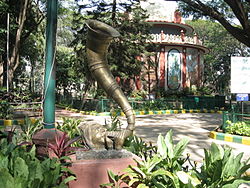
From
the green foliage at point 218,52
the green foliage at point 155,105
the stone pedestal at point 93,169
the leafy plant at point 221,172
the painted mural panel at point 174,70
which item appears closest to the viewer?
the leafy plant at point 221,172

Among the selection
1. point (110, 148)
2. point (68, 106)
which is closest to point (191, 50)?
point (68, 106)

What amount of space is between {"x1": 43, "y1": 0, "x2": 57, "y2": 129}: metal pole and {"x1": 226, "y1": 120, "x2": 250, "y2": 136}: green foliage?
6328 mm

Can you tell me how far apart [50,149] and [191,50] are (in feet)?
87.9

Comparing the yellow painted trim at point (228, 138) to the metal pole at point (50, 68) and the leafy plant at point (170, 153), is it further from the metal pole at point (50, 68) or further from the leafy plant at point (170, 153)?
the metal pole at point (50, 68)

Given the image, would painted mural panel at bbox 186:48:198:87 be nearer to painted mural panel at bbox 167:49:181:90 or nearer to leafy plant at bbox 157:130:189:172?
painted mural panel at bbox 167:49:181:90

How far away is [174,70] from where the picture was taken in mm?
27328

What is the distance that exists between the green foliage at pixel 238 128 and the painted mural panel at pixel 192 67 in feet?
66.0

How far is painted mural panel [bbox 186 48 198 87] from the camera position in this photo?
28462 millimetres

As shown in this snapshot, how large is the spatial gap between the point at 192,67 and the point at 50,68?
2676 centimetres

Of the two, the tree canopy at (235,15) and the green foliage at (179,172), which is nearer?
the green foliage at (179,172)

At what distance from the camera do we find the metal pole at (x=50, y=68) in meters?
3.81

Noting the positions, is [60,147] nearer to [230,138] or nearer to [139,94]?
[230,138]

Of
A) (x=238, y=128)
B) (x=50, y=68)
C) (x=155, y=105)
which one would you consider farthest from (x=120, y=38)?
(x=50, y=68)

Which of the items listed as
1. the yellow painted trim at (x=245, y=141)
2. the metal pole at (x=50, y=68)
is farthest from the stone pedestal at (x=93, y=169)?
the yellow painted trim at (x=245, y=141)
